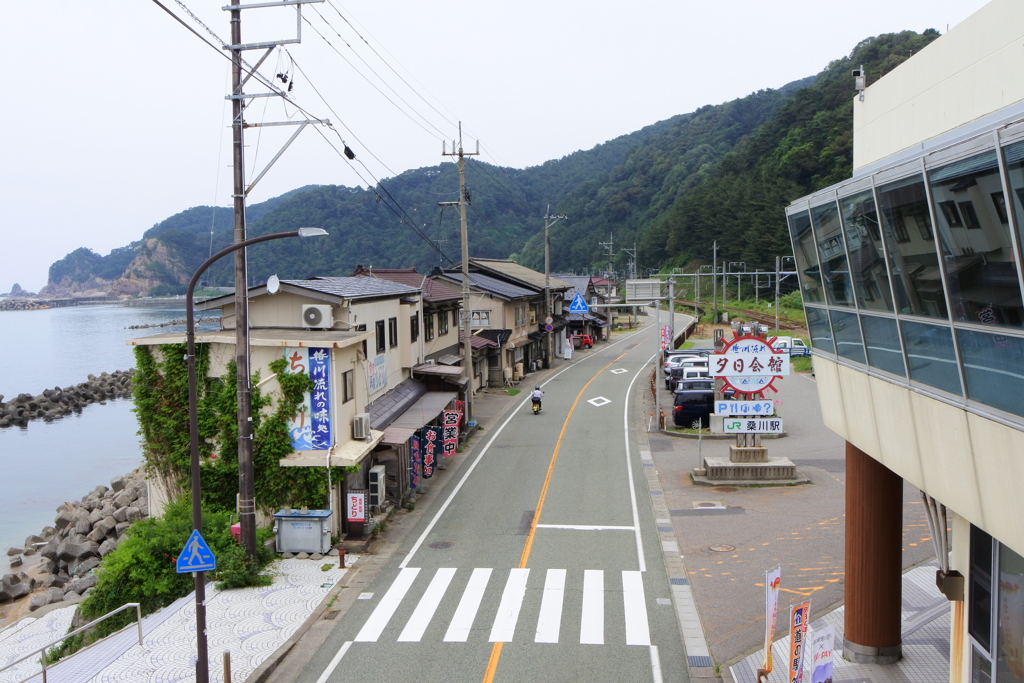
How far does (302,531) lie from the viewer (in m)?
17.2

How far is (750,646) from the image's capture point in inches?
496

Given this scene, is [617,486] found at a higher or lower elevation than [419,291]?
lower

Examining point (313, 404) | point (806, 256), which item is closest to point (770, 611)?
point (806, 256)

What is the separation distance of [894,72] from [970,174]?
5210 millimetres

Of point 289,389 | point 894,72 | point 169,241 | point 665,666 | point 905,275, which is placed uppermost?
point 169,241

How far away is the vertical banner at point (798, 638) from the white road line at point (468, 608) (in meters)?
5.79

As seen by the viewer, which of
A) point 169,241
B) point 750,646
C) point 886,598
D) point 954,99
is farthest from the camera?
point 169,241

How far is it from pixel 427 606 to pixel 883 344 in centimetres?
980

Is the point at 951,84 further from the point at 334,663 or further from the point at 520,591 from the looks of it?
the point at 334,663

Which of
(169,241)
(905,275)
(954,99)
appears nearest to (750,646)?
(905,275)

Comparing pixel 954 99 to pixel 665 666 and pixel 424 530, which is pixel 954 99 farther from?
pixel 424 530

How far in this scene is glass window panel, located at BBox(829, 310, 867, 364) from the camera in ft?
32.2

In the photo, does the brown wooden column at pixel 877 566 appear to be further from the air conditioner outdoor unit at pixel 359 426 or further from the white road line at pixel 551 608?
the air conditioner outdoor unit at pixel 359 426

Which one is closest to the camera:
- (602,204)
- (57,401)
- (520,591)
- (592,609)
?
(592,609)
